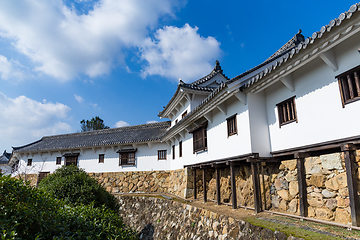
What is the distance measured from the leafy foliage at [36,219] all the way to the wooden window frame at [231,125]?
6.83 m

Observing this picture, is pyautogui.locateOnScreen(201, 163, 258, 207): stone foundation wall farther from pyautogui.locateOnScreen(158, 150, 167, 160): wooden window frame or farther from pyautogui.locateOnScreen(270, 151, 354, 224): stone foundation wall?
pyautogui.locateOnScreen(158, 150, 167, 160): wooden window frame

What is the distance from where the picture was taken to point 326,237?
5352mm

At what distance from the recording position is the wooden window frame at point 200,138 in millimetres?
13195

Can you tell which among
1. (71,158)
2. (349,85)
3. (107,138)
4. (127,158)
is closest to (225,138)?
(349,85)

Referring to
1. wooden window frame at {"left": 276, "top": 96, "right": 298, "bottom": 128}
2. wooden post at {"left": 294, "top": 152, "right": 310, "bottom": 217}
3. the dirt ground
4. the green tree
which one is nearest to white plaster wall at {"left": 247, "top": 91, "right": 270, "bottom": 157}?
wooden window frame at {"left": 276, "top": 96, "right": 298, "bottom": 128}

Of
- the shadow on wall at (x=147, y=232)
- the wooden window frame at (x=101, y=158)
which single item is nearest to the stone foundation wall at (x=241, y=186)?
the shadow on wall at (x=147, y=232)

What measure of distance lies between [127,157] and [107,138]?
13.8 ft

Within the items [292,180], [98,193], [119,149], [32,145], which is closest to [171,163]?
[119,149]

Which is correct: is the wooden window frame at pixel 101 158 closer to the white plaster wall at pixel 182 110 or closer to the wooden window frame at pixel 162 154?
the wooden window frame at pixel 162 154

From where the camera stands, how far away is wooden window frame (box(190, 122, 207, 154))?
1320 centimetres

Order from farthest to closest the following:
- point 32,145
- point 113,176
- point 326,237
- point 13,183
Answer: point 32,145 → point 113,176 → point 326,237 → point 13,183

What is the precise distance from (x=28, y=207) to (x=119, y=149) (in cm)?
2007

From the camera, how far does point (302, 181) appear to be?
7.37 m

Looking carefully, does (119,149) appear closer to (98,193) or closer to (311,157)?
(98,193)
